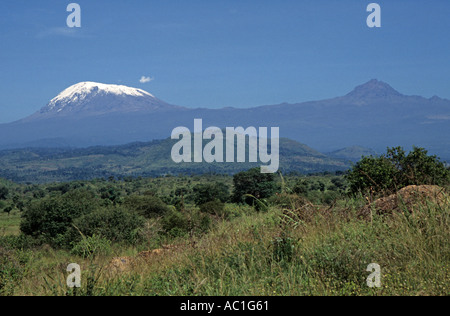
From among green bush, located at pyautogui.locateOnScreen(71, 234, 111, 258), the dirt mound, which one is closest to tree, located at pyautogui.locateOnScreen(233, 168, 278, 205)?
green bush, located at pyautogui.locateOnScreen(71, 234, 111, 258)

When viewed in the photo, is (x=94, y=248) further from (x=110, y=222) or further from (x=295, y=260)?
(x=110, y=222)

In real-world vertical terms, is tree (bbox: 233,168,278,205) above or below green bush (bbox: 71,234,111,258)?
below

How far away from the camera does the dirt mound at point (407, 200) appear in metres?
7.42

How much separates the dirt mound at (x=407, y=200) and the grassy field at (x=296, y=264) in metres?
0.28

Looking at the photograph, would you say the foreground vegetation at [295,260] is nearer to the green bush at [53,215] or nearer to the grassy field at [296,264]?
the grassy field at [296,264]

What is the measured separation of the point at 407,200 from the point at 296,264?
2991 mm

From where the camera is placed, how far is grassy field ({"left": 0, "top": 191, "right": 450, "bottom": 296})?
5266 mm

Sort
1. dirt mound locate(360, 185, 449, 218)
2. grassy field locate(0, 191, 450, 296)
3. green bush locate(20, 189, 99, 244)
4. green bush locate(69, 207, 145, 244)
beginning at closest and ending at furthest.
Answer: grassy field locate(0, 191, 450, 296)
dirt mound locate(360, 185, 449, 218)
green bush locate(69, 207, 145, 244)
green bush locate(20, 189, 99, 244)

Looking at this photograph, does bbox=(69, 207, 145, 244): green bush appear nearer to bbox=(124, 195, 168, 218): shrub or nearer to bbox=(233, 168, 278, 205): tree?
bbox=(124, 195, 168, 218): shrub

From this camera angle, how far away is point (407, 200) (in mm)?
7852

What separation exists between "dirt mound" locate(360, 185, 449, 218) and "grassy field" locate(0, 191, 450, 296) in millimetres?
277

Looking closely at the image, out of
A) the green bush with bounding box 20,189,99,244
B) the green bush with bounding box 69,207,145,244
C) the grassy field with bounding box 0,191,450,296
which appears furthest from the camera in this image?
the green bush with bounding box 20,189,99,244

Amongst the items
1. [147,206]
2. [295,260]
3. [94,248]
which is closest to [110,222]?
[147,206]
